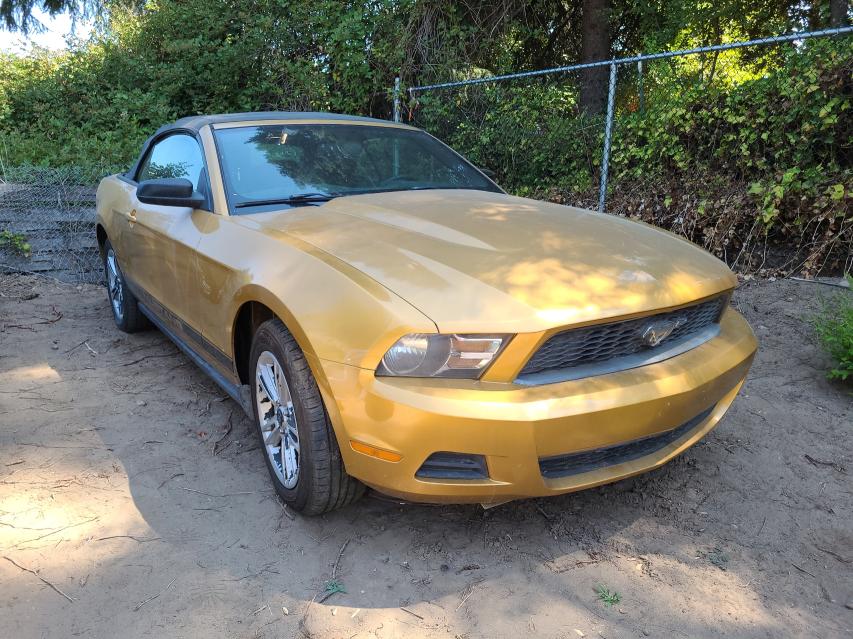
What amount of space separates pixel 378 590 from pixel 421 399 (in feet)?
2.37

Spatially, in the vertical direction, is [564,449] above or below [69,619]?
above

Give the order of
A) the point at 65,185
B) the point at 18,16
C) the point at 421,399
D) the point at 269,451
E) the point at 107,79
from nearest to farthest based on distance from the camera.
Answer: the point at 421,399
the point at 269,451
the point at 65,185
the point at 107,79
the point at 18,16

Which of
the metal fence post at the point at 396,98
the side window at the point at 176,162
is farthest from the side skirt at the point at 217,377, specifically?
the metal fence post at the point at 396,98

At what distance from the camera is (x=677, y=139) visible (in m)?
5.93

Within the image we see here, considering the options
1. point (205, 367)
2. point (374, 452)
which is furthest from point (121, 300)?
point (374, 452)

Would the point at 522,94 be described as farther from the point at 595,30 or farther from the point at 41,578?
Answer: the point at 41,578

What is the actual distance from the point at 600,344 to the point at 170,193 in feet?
6.95

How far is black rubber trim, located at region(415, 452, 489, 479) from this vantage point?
6.89ft

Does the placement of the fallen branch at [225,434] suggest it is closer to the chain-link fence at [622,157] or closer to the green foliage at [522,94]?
the chain-link fence at [622,157]

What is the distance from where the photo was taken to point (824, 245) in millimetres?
4879

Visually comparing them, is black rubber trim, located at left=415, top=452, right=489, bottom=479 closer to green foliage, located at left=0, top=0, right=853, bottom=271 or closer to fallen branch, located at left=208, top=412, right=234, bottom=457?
fallen branch, located at left=208, top=412, right=234, bottom=457

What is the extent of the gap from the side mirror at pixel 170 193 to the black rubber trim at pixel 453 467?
6.04ft

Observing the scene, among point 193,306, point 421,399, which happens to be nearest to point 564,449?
point 421,399

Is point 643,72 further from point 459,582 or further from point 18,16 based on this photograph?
point 18,16
